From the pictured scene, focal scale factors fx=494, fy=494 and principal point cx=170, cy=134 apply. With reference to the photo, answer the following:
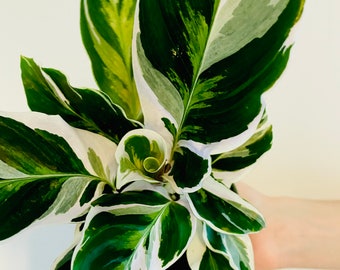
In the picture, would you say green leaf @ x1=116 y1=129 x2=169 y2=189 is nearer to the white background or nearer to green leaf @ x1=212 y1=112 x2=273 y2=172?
green leaf @ x1=212 y1=112 x2=273 y2=172

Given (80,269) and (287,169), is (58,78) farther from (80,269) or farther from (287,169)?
(287,169)

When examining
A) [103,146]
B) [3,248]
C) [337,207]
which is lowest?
[337,207]

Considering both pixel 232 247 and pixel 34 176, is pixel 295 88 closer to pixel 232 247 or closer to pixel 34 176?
pixel 232 247

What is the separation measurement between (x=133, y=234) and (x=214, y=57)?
16 centimetres

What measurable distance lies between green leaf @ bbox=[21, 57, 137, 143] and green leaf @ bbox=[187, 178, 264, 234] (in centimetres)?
9

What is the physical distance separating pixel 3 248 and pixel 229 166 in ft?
1.14

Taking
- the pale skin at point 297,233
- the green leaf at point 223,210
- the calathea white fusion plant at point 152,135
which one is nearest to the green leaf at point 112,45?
the calathea white fusion plant at point 152,135

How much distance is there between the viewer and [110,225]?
1.33ft

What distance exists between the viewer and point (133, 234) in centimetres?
41

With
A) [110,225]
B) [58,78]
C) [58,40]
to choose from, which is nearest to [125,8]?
[58,78]

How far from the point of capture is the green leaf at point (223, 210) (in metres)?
0.42

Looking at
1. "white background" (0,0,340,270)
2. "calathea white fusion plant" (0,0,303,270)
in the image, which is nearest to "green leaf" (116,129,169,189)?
"calathea white fusion plant" (0,0,303,270)

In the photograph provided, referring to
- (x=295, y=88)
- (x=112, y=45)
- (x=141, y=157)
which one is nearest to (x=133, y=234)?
(x=141, y=157)

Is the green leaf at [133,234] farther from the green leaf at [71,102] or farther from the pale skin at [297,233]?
the pale skin at [297,233]
